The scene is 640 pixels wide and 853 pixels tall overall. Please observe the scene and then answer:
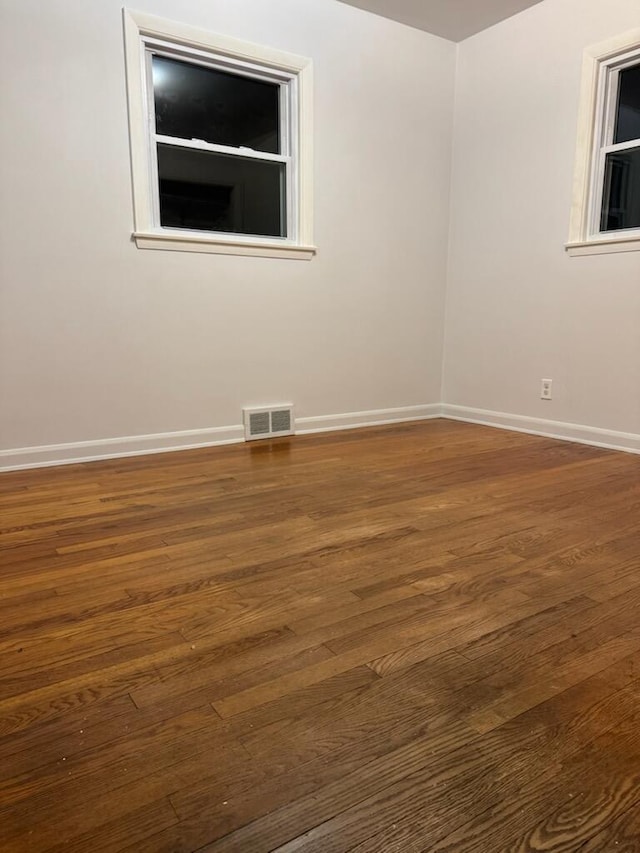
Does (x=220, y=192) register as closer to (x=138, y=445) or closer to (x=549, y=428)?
(x=138, y=445)

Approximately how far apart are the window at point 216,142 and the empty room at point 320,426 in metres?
0.02

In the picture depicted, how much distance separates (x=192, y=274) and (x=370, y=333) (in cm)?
128

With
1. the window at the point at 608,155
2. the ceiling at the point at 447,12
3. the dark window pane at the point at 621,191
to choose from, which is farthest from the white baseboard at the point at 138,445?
the ceiling at the point at 447,12

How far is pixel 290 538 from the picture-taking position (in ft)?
6.05

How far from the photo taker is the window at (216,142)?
283cm

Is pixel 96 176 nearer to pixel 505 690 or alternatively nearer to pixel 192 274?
pixel 192 274

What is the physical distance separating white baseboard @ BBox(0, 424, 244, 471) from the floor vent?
0.06 meters

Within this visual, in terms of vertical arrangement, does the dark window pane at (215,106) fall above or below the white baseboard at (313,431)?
above

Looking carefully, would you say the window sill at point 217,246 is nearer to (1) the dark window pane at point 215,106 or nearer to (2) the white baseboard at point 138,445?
(1) the dark window pane at point 215,106

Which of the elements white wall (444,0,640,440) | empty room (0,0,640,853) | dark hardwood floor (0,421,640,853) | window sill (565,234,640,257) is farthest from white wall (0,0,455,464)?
window sill (565,234,640,257)

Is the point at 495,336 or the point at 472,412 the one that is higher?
the point at 495,336

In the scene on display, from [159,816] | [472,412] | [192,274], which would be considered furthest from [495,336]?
[159,816]

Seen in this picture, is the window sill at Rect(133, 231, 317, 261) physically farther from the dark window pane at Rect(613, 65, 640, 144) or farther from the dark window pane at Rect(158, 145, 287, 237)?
the dark window pane at Rect(613, 65, 640, 144)

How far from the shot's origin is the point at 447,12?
342 centimetres
